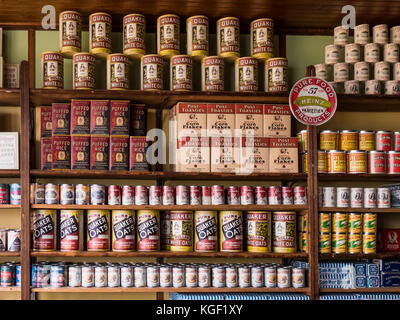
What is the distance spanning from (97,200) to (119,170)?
0.75 ft

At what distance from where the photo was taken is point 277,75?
3428 mm

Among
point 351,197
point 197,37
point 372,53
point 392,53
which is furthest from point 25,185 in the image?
point 392,53

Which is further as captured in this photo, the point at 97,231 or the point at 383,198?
the point at 383,198

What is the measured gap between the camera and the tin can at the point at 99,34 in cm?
339

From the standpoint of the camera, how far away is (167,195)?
326cm

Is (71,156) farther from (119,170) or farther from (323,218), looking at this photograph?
(323,218)

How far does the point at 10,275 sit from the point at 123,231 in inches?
28.8

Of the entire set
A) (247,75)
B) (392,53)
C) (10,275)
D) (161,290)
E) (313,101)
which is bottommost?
(161,290)

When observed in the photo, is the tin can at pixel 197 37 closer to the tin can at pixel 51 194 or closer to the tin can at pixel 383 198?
the tin can at pixel 51 194

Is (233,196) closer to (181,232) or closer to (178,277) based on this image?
(181,232)

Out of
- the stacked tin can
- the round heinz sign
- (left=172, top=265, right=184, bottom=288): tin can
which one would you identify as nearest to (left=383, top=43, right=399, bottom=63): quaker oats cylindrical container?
the stacked tin can

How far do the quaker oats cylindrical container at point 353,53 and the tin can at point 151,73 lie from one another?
4.15ft

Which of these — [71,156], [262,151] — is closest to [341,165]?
[262,151]

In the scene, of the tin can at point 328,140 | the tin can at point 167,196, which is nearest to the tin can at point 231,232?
the tin can at point 167,196
